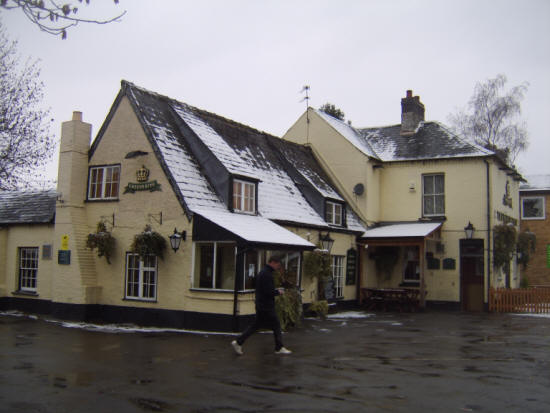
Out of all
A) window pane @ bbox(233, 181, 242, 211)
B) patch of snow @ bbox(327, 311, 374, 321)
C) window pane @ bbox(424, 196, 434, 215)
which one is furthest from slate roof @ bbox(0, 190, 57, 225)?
window pane @ bbox(424, 196, 434, 215)

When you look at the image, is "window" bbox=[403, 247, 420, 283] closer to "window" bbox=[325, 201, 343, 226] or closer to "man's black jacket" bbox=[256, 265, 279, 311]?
"window" bbox=[325, 201, 343, 226]

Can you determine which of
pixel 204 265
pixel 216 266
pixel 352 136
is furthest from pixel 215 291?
pixel 352 136

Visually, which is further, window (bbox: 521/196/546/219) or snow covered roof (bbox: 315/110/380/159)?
window (bbox: 521/196/546/219)

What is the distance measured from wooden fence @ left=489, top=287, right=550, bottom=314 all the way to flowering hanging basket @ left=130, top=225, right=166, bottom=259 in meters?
13.7

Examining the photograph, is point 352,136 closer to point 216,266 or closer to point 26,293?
point 216,266

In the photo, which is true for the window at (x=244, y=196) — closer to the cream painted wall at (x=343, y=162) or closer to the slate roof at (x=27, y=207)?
the slate roof at (x=27, y=207)

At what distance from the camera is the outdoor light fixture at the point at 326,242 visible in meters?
20.2

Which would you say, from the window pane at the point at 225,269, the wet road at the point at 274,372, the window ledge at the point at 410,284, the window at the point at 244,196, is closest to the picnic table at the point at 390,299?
the window ledge at the point at 410,284

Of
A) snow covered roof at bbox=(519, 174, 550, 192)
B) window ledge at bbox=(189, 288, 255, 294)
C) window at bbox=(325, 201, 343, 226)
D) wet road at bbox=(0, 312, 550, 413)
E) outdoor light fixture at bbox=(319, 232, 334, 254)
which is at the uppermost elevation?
snow covered roof at bbox=(519, 174, 550, 192)

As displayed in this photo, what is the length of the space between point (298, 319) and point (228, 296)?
2.38 meters

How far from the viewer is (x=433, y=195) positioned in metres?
25.0

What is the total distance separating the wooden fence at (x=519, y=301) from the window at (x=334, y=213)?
6669 millimetres

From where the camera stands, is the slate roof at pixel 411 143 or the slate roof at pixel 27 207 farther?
the slate roof at pixel 411 143

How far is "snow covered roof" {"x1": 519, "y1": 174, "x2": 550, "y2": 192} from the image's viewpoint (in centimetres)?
3469
